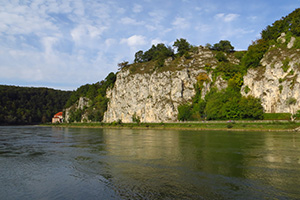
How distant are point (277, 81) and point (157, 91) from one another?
52.3m

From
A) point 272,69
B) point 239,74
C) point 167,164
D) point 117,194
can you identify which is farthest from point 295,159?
point 239,74

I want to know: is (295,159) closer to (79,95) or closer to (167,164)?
(167,164)

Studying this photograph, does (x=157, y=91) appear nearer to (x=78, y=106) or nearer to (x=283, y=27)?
(x=283, y=27)

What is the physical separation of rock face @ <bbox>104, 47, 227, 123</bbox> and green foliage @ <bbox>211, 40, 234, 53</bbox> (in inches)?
312

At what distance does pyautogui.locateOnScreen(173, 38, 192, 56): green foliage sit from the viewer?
126 meters

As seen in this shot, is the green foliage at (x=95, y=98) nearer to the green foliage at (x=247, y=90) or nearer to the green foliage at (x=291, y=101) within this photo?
the green foliage at (x=247, y=90)

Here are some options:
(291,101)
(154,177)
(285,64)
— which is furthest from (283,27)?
(154,177)

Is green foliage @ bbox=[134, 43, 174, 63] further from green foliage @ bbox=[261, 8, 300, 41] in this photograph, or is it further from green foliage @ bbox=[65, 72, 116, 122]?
green foliage @ bbox=[261, 8, 300, 41]

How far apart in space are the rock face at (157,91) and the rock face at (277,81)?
47.3ft

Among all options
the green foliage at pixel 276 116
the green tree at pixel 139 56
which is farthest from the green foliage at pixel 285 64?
the green tree at pixel 139 56

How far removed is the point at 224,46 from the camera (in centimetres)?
12369

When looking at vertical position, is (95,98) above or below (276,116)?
above

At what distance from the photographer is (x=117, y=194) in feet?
42.3

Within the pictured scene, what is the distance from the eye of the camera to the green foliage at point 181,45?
412 feet
